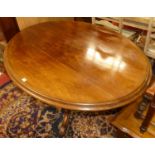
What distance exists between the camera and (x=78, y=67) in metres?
0.93

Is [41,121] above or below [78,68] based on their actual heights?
below

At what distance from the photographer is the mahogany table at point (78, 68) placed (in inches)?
30.7

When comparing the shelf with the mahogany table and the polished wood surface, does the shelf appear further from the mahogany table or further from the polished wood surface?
the polished wood surface

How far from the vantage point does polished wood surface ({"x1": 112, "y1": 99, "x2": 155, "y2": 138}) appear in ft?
3.46

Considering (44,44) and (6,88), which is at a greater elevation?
(44,44)

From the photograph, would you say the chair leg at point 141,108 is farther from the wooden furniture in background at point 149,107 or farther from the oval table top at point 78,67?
the oval table top at point 78,67

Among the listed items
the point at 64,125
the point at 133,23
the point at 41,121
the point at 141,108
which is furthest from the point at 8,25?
the point at 141,108

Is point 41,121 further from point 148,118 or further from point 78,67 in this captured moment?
point 148,118

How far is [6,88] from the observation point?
5.42 ft

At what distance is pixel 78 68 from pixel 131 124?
516 mm
